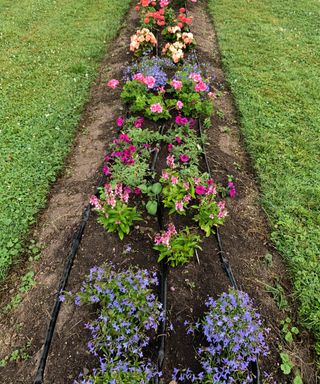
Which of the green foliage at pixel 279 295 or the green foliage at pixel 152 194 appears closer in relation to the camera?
the green foliage at pixel 279 295

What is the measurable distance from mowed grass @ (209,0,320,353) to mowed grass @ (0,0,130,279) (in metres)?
2.97

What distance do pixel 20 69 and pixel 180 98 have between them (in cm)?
373

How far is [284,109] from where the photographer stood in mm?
6039

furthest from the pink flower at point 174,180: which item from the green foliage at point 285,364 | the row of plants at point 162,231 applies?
the green foliage at point 285,364

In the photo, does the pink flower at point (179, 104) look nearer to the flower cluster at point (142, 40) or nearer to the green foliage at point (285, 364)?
the flower cluster at point (142, 40)

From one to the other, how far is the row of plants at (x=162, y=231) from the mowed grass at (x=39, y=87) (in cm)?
96

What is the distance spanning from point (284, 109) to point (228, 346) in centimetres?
471

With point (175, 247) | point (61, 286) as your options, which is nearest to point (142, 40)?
point (175, 247)

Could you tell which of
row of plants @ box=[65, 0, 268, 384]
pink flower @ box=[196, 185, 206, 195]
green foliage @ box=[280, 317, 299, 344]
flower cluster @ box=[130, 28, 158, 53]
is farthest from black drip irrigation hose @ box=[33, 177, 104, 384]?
flower cluster @ box=[130, 28, 158, 53]

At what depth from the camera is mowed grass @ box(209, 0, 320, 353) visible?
3.91m

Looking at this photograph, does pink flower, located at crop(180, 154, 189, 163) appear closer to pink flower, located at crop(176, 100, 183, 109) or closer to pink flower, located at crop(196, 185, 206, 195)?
pink flower, located at crop(196, 185, 206, 195)

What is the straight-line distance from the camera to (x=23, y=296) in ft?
11.2

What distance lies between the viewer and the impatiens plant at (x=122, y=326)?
243 cm

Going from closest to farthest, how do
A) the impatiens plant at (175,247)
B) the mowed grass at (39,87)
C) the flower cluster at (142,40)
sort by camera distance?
the impatiens plant at (175,247)
the mowed grass at (39,87)
the flower cluster at (142,40)
